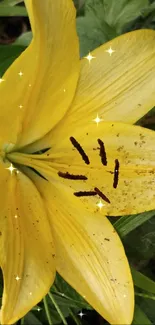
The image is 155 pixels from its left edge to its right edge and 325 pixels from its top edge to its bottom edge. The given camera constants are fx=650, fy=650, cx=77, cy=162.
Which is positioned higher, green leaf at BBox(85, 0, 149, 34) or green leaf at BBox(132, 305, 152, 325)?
green leaf at BBox(85, 0, 149, 34)

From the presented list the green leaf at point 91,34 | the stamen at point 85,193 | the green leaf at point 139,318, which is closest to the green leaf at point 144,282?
the green leaf at point 139,318

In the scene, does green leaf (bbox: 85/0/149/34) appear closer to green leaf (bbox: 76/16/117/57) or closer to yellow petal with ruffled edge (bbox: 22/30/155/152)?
green leaf (bbox: 76/16/117/57)

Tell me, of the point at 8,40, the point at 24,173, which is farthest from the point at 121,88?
the point at 8,40

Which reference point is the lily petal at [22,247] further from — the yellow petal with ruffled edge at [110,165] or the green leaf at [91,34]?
the green leaf at [91,34]

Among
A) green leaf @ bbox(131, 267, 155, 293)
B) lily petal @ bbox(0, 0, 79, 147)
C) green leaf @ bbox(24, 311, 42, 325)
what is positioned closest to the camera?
lily petal @ bbox(0, 0, 79, 147)

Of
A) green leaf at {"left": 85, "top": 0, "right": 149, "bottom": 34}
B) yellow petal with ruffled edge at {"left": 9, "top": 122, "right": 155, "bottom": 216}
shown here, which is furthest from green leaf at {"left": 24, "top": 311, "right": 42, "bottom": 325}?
green leaf at {"left": 85, "top": 0, "right": 149, "bottom": 34}

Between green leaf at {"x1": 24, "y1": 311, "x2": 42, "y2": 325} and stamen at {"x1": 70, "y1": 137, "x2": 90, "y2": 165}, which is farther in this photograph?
green leaf at {"x1": 24, "y1": 311, "x2": 42, "y2": 325}

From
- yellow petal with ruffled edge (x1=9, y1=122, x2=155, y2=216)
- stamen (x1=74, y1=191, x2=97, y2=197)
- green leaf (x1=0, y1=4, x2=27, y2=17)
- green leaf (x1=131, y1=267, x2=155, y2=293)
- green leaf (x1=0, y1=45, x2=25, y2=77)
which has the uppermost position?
green leaf (x1=0, y1=4, x2=27, y2=17)

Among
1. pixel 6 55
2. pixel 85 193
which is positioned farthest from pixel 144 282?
pixel 6 55
